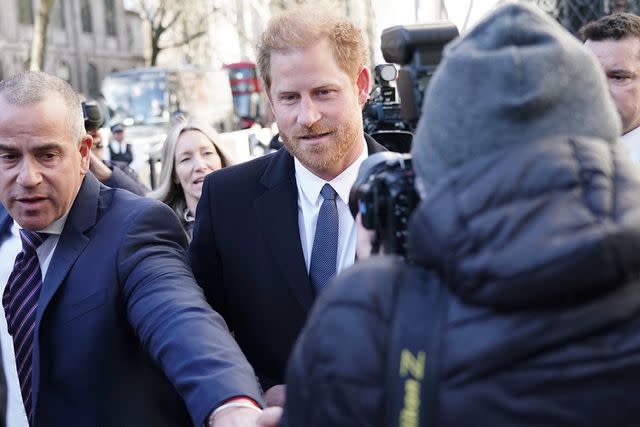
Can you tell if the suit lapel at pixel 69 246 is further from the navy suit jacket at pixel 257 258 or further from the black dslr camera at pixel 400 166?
the black dslr camera at pixel 400 166

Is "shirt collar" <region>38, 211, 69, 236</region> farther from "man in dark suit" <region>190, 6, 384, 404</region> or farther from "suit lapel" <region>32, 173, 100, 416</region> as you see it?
"man in dark suit" <region>190, 6, 384, 404</region>

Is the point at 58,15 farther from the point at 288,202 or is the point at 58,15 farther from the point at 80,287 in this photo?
the point at 80,287

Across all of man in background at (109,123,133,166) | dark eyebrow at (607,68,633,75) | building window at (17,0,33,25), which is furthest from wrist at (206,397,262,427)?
building window at (17,0,33,25)

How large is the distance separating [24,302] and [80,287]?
0.21 meters

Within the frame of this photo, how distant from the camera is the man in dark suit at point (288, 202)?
2.83m

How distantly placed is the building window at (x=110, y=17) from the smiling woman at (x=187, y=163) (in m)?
40.4

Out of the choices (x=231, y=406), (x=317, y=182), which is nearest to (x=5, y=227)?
(x=317, y=182)

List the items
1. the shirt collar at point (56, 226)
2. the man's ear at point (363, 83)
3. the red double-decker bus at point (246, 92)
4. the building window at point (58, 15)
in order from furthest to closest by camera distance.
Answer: the building window at point (58, 15)
the red double-decker bus at point (246, 92)
the man's ear at point (363, 83)
the shirt collar at point (56, 226)

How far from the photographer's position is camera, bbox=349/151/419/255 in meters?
1.61

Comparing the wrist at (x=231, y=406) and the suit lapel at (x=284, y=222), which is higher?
the suit lapel at (x=284, y=222)

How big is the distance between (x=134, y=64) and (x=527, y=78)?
4677cm

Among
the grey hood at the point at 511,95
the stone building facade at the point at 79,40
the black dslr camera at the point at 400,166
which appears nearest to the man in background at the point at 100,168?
the black dslr camera at the point at 400,166

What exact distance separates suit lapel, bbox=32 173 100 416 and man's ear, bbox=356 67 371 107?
1050mm

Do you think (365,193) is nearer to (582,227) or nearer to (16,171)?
(582,227)
